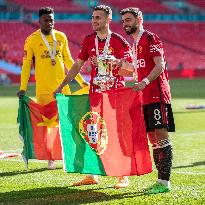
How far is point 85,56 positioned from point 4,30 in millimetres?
35369

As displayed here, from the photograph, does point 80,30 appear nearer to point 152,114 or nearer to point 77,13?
point 77,13

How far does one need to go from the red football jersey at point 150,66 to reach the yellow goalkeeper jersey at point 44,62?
96.5 inches

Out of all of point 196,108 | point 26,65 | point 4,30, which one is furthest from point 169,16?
point 26,65

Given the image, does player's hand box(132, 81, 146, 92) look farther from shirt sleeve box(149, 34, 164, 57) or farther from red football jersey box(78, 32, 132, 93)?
red football jersey box(78, 32, 132, 93)

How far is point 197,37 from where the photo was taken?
50.9 metres

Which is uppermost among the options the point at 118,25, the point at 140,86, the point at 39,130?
the point at 118,25

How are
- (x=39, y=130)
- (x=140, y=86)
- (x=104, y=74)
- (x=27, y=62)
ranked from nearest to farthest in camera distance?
(x=140, y=86), (x=104, y=74), (x=39, y=130), (x=27, y=62)

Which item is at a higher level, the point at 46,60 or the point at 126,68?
the point at 46,60

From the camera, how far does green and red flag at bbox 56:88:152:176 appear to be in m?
7.50

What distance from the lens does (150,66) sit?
7.50 m

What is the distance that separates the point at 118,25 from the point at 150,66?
40.3 meters

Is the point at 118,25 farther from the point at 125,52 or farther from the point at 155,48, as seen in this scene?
the point at 155,48

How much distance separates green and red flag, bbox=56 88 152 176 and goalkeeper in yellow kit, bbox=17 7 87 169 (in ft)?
6.40

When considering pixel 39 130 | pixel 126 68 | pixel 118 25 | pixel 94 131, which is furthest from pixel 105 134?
pixel 118 25
